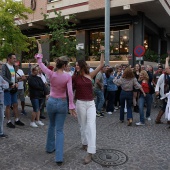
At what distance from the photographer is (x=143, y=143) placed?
5.54 metres

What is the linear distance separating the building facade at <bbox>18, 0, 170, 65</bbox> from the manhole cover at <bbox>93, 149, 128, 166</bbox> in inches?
473

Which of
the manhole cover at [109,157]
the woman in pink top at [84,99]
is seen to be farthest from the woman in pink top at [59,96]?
the manhole cover at [109,157]

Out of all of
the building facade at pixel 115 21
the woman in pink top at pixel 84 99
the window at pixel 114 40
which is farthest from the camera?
the window at pixel 114 40

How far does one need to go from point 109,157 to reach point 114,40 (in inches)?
584

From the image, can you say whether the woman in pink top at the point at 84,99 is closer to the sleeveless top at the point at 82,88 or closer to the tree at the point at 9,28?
the sleeveless top at the point at 82,88

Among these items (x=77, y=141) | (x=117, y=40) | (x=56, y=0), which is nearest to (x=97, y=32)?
(x=117, y=40)

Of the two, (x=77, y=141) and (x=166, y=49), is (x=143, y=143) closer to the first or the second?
(x=77, y=141)

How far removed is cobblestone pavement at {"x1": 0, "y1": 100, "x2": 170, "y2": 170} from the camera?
4.26m

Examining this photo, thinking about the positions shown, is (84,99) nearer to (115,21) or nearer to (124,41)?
(115,21)

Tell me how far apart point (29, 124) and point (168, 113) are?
13.5ft

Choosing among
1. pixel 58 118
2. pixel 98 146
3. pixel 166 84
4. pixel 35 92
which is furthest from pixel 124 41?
pixel 58 118

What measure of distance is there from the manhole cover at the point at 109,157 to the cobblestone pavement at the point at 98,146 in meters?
0.11

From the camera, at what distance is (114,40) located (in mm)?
18547

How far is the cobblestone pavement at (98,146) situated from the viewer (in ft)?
14.0
